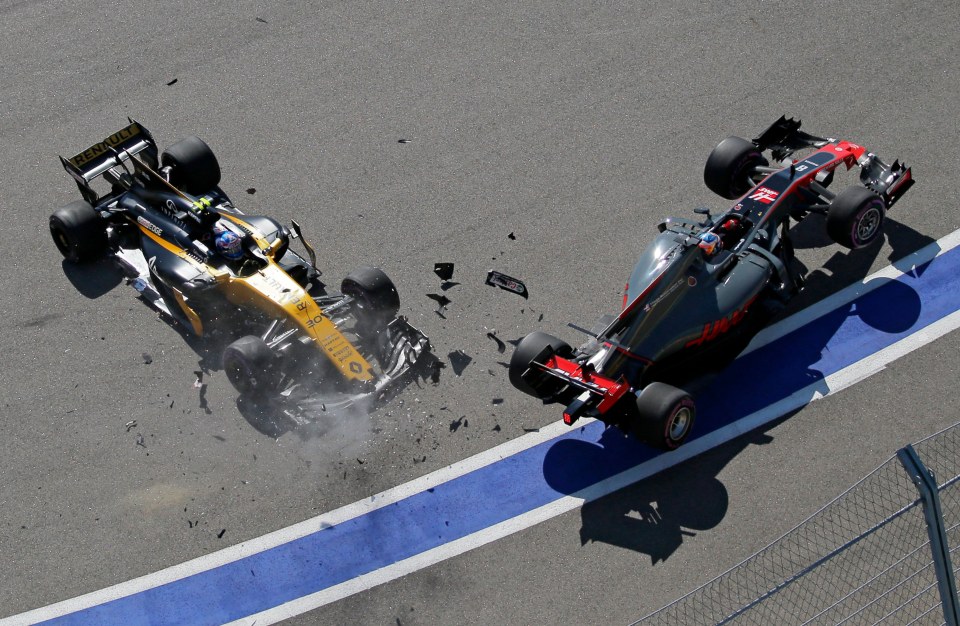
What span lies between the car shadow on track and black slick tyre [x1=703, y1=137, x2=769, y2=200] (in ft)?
4.38

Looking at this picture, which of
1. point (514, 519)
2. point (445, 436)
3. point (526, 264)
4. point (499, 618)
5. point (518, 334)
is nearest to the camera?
point (499, 618)

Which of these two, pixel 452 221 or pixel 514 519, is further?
pixel 452 221

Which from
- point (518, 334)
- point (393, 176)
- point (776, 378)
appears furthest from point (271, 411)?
point (776, 378)

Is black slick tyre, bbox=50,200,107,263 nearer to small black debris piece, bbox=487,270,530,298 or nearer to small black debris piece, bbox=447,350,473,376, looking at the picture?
small black debris piece, bbox=447,350,473,376

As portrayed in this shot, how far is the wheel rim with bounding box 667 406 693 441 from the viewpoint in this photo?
10.0 m

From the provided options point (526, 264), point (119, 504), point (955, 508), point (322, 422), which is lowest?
point (119, 504)

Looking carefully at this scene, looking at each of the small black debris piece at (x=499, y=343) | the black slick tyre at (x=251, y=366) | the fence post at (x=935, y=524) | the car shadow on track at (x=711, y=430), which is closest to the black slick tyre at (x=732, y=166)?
the car shadow on track at (x=711, y=430)

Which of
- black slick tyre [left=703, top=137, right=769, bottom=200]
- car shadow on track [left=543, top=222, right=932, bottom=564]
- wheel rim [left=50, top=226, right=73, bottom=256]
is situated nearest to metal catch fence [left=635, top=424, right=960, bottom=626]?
car shadow on track [left=543, top=222, right=932, bottom=564]

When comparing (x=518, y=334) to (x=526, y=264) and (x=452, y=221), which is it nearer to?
(x=526, y=264)

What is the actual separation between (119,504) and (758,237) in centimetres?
715

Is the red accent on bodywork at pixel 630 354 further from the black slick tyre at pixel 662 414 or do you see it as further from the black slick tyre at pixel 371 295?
the black slick tyre at pixel 371 295

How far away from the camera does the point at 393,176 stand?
551 inches

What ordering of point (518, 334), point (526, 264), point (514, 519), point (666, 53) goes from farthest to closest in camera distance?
1. point (666, 53)
2. point (526, 264)
3. point (518, 334)
4. point (514, 519)

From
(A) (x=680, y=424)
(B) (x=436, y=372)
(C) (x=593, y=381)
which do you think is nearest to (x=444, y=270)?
(B) (x=436, y=372)
